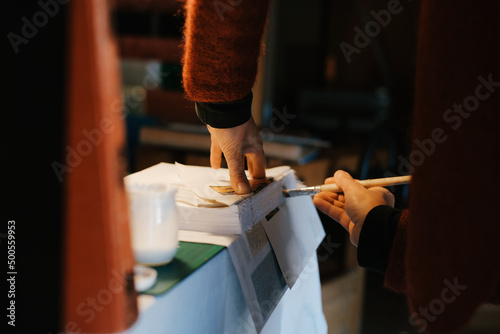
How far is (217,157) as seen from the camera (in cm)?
105

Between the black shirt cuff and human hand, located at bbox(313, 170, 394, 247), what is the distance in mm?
225

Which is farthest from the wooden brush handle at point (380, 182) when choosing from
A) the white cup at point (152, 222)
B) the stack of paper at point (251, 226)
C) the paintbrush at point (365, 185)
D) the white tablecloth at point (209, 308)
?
Answer: the white cup at point (152, 222)

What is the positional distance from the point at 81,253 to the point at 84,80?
6.9 inches

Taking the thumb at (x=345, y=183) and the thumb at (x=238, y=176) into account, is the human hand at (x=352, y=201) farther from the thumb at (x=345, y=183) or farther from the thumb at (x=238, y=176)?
the thumb at (x=238, y=176)

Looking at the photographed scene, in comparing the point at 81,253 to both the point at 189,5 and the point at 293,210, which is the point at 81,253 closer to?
the point at 189,5

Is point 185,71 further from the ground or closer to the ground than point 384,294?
further from the ground

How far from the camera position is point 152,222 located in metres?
0.62

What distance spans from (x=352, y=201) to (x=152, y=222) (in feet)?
1.21

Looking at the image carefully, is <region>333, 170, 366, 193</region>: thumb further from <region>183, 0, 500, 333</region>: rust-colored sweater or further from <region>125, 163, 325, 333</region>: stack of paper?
<region>183, 0, 500, 333</region>: rust-colored sweater

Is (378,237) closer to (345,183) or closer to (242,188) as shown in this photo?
(345,183)

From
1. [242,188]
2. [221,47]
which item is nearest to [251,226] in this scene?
[242,188]

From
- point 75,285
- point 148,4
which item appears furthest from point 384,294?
point 148,4

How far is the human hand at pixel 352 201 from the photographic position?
799 millimetres

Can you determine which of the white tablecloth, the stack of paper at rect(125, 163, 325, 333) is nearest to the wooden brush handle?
the stack of paper at rect(125, 163, 325, 333)
